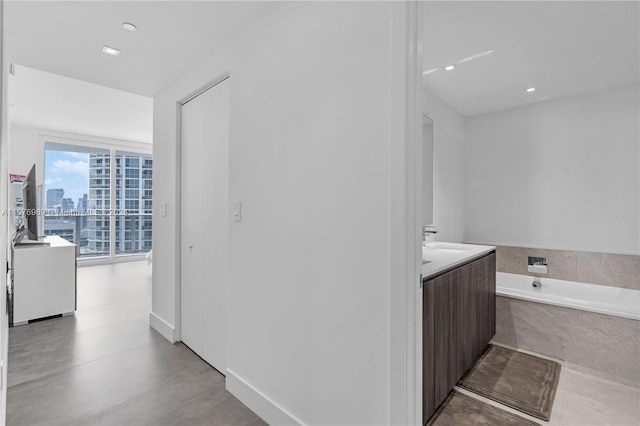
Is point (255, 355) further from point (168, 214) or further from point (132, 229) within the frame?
point (132, 229)

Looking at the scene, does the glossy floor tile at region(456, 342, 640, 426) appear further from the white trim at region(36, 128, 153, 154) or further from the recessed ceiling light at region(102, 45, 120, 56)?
the white trim at region(36, 128, 153, 154)

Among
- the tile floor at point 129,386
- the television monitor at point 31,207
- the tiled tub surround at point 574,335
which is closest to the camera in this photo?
the tile floor at point 129,386

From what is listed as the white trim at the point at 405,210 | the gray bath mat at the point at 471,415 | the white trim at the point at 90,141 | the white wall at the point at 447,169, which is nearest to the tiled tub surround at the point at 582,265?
the white wall at the point at 447,169

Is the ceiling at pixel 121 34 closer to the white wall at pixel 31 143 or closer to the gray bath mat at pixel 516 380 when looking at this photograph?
the gray bath mat at pixel 516 380

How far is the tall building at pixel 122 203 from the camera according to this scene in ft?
21.4

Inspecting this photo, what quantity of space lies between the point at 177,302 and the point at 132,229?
510 centimetres

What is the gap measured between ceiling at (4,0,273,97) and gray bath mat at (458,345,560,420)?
274 centimetres

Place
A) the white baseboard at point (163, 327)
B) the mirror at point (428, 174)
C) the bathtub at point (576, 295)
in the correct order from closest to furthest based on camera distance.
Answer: the bathtub at point (576, 295), the white baseboard at point (163, 327), the mirror at point (428, 174)

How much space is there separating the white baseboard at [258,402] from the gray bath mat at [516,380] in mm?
1241

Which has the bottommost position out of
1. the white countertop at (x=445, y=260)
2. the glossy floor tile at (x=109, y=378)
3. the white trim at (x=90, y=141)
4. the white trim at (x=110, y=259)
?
the glossy floor tile at (x=109, y=378)

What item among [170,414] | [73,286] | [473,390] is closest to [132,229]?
[73,286]

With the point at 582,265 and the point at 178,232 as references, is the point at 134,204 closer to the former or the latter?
the point at 178,232

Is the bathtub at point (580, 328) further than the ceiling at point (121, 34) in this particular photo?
Yes

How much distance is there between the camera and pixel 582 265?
10.7 ft
